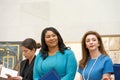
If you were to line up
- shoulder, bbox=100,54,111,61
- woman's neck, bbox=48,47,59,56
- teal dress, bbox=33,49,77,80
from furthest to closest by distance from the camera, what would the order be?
1. woman's neck, bbox=48,47,59,56
2. teal dress, bbox=33,49,77,80
3. shoulder, bbox=100,54,111,61

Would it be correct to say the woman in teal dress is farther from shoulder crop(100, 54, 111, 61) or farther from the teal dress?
shoulder crop(100, 54, 111, 61)

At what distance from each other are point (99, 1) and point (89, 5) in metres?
0.14

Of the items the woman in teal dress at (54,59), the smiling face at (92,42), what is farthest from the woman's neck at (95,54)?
the woman in teal dress at (54,59)

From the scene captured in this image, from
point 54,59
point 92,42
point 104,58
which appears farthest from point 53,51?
point 104,58

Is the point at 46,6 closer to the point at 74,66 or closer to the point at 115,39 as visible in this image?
the point at 115,39

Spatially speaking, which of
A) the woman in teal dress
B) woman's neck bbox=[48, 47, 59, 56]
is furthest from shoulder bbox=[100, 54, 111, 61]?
woman's neck bbox=[48, 47, 59, 56]

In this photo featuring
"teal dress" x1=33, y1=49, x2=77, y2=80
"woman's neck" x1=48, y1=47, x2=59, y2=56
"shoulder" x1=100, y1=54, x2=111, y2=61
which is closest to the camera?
"shoulder" x1=100, y1=54, x2=111, y2=61

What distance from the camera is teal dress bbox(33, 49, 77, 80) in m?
2.65

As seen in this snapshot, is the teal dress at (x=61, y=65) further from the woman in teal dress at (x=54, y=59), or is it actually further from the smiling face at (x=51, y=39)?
the smiling face at (x=51, y=39)

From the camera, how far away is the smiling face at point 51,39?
9.02 feet

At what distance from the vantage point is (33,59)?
10.3 ft

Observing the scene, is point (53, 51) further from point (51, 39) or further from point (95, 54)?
point (95, 54)

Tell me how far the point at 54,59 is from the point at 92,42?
43 centimetres

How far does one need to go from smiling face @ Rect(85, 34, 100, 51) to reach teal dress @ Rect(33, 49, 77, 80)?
0.70 feet
